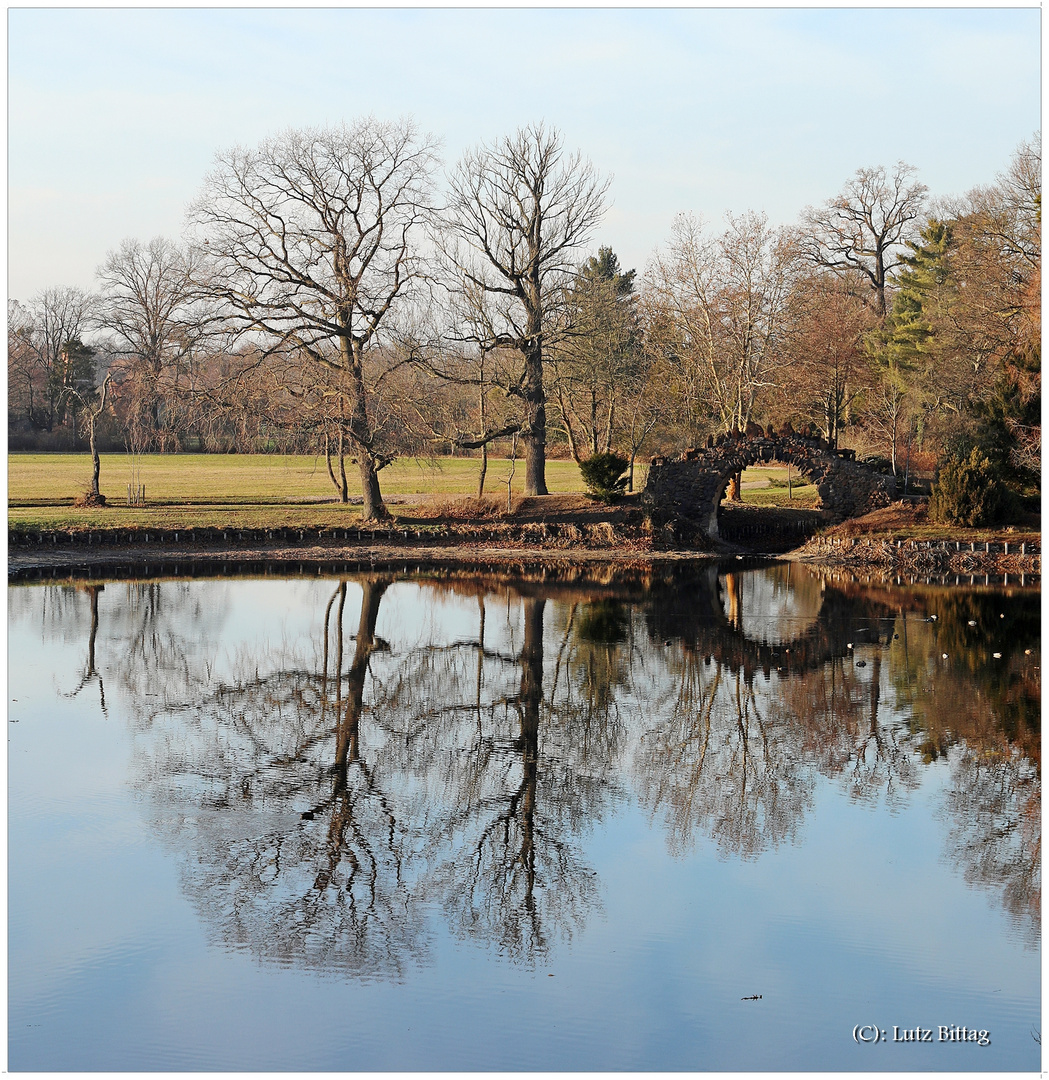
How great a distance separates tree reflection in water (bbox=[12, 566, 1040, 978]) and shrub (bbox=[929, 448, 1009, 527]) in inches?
330

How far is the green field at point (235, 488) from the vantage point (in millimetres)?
35156

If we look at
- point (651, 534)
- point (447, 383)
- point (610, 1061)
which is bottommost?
point (610, 1061)

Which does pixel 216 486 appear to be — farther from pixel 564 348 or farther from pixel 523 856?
pixel 523 856

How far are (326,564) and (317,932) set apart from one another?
70.2 feet

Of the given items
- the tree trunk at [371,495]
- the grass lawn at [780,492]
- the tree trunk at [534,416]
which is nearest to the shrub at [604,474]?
the tree trunk at [534,416]

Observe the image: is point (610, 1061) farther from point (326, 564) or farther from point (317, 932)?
point (326, 564)

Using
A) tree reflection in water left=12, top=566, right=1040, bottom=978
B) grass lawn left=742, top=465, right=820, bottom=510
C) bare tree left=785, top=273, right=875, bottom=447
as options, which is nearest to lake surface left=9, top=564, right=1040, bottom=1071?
tree reflection in water left=12, top=566, right=1040, bottom=978

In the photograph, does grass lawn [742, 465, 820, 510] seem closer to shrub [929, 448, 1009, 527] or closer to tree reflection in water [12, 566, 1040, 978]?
shrub [929, 448, 1009, 527]

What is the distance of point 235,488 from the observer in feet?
148

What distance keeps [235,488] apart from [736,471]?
21.0m

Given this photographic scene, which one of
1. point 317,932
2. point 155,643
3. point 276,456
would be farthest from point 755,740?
point 276,456

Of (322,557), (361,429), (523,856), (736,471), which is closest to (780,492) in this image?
(736,471)

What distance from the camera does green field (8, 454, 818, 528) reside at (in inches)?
1384

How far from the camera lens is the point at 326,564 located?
29.6 meters
